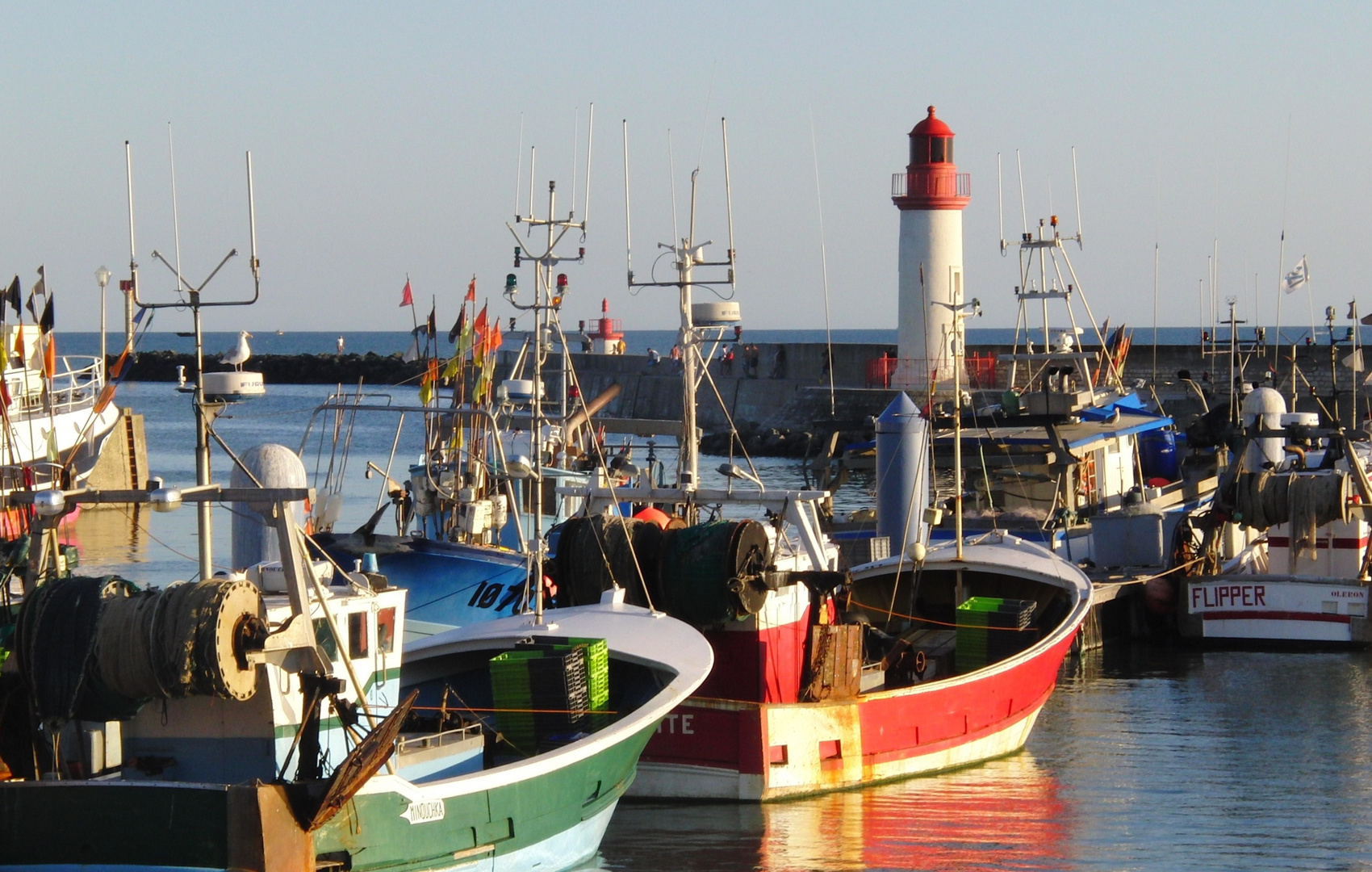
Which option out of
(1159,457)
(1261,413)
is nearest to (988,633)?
(1261,413)

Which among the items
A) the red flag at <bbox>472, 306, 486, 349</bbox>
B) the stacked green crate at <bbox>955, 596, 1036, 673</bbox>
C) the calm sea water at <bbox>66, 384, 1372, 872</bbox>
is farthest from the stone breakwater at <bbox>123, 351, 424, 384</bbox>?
the stacked green crate at <bbox>955, 596, 1036, 673</bbox>

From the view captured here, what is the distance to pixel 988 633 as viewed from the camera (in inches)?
686

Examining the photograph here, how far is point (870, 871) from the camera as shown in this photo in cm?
1259

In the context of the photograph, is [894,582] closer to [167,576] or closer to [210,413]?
[210,413]

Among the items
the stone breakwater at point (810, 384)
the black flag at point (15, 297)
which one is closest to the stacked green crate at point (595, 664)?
the black flag at point (15, 297)

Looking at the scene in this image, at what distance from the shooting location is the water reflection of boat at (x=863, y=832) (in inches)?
504

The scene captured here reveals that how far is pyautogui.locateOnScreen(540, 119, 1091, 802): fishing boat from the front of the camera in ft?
45.8

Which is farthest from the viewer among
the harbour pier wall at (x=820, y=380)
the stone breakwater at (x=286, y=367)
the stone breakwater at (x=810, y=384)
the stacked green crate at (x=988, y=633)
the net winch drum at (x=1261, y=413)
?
the stone breakwater at (x=286, y=367)

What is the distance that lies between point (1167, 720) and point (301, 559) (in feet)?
37.6

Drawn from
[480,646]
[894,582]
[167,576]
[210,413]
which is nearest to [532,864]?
[480,646]

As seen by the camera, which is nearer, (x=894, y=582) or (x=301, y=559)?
(x=301, y=559)

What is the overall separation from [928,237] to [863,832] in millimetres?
27133

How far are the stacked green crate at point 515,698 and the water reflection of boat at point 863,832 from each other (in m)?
1.07

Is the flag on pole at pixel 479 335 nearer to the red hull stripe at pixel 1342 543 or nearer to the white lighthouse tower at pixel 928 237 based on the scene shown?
the red hull stripe at pixel 1342 543
